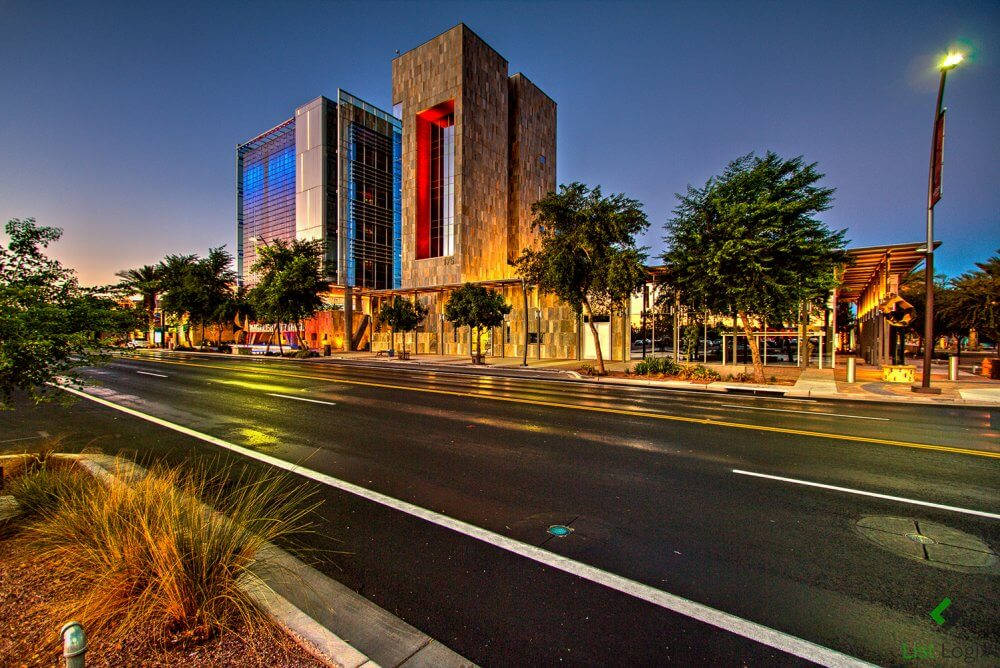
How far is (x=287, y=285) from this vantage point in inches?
1362

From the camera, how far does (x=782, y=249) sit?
16.6 metres

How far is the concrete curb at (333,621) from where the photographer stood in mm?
2490

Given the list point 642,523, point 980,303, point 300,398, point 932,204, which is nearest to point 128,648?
point 642,523

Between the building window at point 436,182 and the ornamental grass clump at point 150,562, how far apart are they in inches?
1709

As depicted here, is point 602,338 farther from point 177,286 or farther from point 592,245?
point 177,286

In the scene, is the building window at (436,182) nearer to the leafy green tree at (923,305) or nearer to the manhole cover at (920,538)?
the leafy green tree at (923,305)

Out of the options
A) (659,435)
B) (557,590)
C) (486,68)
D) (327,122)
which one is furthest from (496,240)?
(557,590)

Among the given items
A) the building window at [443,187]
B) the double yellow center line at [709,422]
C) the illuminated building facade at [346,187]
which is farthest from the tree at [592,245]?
the illuminated building facade at [346,187]

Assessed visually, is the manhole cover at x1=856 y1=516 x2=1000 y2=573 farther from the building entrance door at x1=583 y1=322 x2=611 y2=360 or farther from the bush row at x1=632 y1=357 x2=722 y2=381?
the building entrance door at x1=583 y1=322 x2=611 y2=360

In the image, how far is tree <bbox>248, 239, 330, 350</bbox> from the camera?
34.5m

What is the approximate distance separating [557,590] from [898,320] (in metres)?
27.9

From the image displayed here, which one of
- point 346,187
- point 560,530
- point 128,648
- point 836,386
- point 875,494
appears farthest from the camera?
point 346,187

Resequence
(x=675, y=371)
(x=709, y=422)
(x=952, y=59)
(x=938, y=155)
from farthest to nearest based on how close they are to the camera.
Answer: (x=675, y=371) < (x=938, y=155) < (x=952, y=59) < (x=709, y=422)

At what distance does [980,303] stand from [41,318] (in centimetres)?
3924
